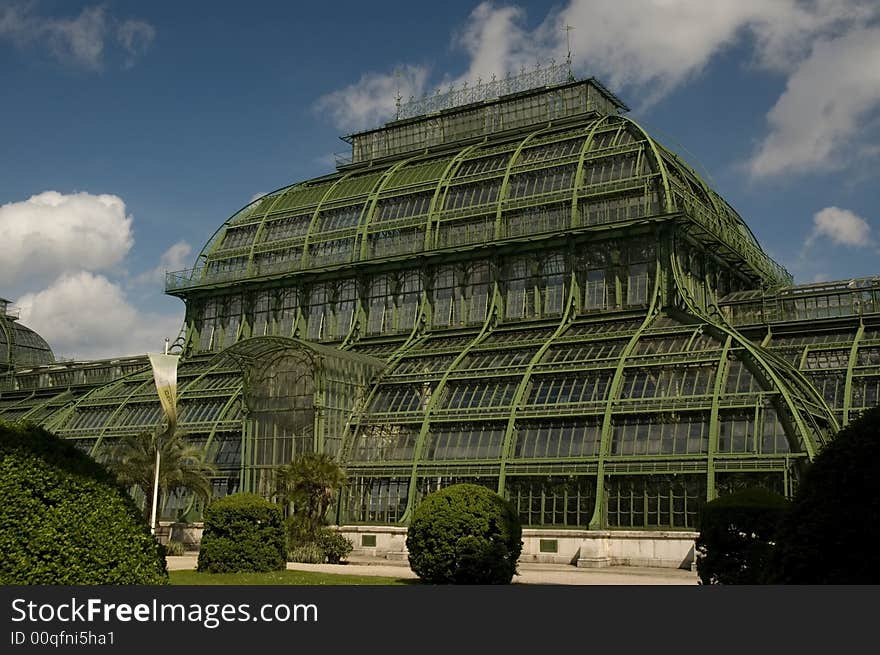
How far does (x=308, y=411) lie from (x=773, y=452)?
2752 cm

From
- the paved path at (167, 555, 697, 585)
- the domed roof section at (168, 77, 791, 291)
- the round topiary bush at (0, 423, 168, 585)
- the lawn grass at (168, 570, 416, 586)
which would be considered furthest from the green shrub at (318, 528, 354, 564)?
the round topiary bush at (0, 423, 168, 585)

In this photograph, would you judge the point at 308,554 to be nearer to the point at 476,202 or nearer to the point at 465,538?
the point at 465,538

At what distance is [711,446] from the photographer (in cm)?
4616

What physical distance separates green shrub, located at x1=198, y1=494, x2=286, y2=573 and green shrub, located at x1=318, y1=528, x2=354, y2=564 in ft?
23.7

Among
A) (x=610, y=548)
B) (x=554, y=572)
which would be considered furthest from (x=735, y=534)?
(x=610, y=548)

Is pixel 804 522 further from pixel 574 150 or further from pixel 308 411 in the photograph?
pixel 574 150

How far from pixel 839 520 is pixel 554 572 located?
29657 mm

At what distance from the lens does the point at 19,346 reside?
325 ft

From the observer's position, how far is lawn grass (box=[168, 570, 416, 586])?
34594 mm

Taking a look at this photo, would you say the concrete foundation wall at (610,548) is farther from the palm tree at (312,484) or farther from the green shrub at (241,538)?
the green shrub at (241,538)

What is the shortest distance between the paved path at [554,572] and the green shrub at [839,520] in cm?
2025

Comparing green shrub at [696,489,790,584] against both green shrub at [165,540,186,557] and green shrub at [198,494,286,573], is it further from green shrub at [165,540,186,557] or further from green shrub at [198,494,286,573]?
green shrub at [165,540,186,557]

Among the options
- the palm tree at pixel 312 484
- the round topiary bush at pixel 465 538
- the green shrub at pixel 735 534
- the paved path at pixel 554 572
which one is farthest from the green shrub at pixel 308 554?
the green shrub at pixel 735 534

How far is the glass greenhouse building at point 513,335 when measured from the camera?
4859 cm
